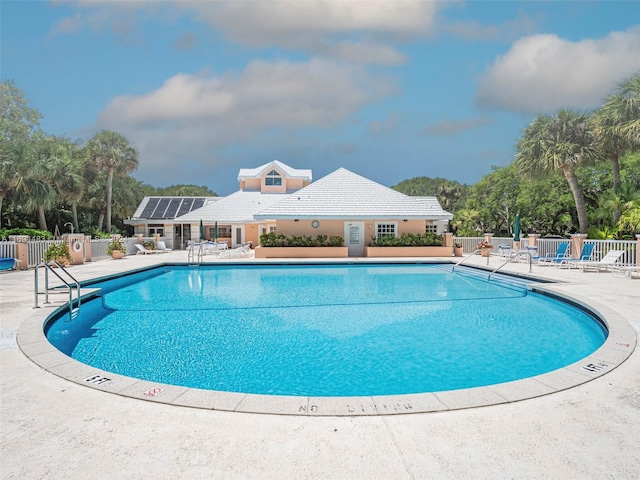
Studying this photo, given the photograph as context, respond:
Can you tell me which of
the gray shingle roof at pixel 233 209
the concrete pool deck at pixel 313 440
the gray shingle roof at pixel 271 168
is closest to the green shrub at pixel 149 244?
the gray shingle roof at pixel 233 209

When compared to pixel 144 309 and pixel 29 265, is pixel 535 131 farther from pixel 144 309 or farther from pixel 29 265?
pixel 29 265

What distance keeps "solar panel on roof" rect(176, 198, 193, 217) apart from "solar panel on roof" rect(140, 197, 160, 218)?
216 cm

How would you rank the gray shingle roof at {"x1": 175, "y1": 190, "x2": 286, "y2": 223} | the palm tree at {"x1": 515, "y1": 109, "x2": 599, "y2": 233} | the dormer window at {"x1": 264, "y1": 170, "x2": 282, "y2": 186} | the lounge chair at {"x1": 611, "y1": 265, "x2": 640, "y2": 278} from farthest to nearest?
the dormer window at {"x1": 264, "y1": 170, "x2": 282, "y2": 186} → the gray shingle roof at {"x1": 175, "y1": 190, "x2": 286, "y2": 223} → the palm tree at {"x1": 515, "y1": 109, "x2": 599, "y2": 233} → the lounge chair at {"x1": 611, "y1": 265, "x2": 640, "y2": 278}

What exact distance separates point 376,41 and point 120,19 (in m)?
11.9

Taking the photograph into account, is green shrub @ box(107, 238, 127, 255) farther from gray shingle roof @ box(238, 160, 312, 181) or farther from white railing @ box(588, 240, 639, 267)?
white railing @ box(588, 240, 639, 267)

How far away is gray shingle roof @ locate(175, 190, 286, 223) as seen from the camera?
29.7m

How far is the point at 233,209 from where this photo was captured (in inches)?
1225

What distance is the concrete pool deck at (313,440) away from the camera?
2760 mm

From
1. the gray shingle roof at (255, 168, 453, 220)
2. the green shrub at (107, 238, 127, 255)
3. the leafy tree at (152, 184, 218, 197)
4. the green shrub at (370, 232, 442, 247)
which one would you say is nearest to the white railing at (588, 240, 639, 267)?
the green shrub at (370, 232, 442, 247)

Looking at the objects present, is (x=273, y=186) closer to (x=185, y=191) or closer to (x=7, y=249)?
(x=7, y=249)

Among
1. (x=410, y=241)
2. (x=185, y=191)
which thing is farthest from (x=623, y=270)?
(x=185, y=191)

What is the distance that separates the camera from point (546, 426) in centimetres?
339

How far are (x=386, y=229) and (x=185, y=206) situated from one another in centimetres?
1957

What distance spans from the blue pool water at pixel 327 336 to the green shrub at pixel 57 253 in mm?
5462
